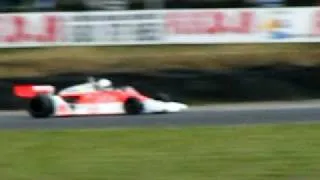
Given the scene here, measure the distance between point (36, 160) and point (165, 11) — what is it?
950 cm

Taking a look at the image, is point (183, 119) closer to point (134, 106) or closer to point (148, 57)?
point (134, 106)

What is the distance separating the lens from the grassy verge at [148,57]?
682 inches

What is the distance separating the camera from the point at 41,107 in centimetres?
1315

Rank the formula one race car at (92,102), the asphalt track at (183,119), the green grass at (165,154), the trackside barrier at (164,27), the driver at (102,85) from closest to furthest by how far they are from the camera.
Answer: the green grass at (165,154), the asphalt track at (183,119), the formula one race car at (92,102), the driver at (102,85), the trackside barrier at (164,27)

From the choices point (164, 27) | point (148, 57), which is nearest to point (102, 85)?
point (164, 27)

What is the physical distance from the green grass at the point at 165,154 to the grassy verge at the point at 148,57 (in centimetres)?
744

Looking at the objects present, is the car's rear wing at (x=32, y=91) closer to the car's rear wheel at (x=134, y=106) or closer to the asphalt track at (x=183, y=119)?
the asphalt track at (x=183, y=119)

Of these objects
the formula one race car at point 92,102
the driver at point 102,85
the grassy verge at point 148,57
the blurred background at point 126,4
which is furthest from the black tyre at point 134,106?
the blurred background at point 126,4

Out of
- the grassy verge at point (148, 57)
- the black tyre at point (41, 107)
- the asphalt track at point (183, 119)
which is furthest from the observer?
the grassy verge at point (148, 57)

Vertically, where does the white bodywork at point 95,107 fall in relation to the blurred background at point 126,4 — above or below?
below

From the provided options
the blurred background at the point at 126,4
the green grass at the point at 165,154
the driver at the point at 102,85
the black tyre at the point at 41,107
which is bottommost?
the black tyre at the point at 41,107

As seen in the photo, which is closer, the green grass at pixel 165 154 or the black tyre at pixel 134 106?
the green grass at pixel 165 154

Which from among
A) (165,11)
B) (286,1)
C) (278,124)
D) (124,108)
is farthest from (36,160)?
(286,1)

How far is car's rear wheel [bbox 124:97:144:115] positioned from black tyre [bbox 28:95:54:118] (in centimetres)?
98
